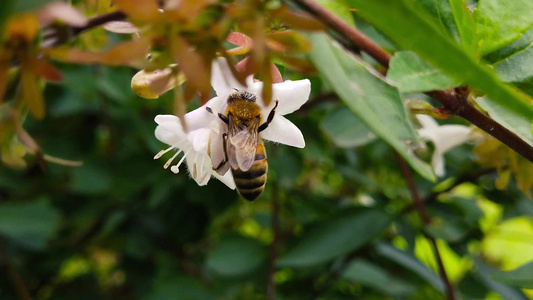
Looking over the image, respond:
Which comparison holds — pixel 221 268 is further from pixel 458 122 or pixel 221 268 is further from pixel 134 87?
pixel 134 87

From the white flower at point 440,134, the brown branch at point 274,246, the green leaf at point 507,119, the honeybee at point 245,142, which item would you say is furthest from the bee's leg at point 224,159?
the brown branch at point 274,246

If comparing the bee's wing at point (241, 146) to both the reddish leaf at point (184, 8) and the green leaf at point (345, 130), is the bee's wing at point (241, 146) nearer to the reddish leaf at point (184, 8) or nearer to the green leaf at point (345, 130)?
the reddish leaf at point (184, 8)

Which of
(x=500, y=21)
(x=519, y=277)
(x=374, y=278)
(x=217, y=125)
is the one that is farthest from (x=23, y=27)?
(x=374, y=278)

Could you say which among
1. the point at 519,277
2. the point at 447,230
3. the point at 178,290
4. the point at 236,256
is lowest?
the point at 178,290

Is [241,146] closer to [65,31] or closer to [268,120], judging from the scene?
[268,120]

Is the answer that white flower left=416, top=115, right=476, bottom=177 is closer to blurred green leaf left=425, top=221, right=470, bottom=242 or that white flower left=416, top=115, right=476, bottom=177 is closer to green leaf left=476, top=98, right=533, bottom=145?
blurred green leaf left=425, top=221, right=470, bottom=242

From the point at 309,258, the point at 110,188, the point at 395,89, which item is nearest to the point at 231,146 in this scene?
the point at 395,89

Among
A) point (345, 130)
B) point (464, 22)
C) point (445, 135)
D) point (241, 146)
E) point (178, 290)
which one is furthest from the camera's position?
point (178, 290)
